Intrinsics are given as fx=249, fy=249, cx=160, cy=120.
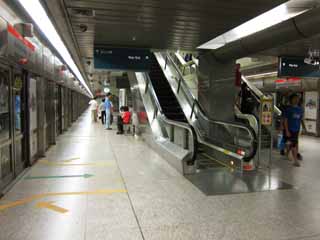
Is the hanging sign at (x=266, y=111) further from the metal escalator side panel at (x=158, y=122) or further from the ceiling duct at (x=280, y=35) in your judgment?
the metal escalator side panel at (x=158, y=122)

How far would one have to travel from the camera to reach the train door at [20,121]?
4500 mm

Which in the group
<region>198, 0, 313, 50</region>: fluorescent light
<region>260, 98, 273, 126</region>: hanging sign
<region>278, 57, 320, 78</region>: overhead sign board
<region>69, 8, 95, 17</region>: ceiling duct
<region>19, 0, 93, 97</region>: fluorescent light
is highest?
<region>198, 0, 313, 50</region>: fluorescent light

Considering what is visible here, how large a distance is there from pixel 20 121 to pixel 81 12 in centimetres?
239

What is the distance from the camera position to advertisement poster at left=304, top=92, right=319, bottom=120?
35.9 ft

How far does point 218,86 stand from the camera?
716 cm

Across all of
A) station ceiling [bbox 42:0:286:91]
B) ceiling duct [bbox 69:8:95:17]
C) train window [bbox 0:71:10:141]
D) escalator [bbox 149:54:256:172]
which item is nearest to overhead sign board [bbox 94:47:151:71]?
station ceiling [bbox 42:0:286:91]

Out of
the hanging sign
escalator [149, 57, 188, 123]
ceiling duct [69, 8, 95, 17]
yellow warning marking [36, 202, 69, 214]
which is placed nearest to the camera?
yellow warning marking [36, 202, 69, 214]

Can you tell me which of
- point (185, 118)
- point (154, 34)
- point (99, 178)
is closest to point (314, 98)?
point (185, 118)

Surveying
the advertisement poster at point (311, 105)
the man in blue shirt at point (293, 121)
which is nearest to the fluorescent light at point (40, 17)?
the man in blue shirt at point (293, 121)

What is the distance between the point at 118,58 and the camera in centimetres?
692

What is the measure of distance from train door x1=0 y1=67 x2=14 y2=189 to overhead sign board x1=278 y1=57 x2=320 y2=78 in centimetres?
742

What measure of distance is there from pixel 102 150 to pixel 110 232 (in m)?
4.54

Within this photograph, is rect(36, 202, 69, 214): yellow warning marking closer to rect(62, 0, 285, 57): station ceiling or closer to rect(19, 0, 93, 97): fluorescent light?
rect(19, 0, 93, 97): fluorescent light

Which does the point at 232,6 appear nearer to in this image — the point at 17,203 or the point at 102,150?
the point at 17,203
